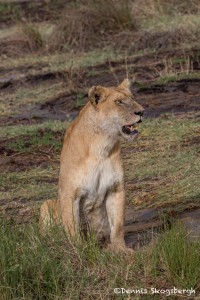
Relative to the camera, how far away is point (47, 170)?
10.1 meters

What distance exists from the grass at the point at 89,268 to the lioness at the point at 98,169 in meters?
0.48

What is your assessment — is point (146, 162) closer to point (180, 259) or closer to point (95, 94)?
point (95, 94)

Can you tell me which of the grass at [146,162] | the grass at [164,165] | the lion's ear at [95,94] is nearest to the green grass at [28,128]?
the grass at [146,162]

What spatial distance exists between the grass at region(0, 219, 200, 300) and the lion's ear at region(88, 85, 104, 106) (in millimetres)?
1207

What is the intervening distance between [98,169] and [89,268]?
0.90 metres

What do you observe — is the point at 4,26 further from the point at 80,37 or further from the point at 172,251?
A: the point at 172,251

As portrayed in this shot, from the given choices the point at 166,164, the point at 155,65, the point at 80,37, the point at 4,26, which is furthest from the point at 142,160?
the point at 4,26

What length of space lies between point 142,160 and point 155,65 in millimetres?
4796

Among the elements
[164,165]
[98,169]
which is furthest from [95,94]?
[164,165]

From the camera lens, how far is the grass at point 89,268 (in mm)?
6234

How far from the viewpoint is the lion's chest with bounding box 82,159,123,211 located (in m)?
7.10

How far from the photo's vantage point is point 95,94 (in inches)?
290

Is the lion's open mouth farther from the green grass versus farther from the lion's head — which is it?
the green grass

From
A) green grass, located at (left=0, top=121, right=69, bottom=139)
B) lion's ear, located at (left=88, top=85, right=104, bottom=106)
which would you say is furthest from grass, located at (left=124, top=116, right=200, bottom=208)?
lion's ear, located at (left=88, top=85, right=104, bottom=106)
